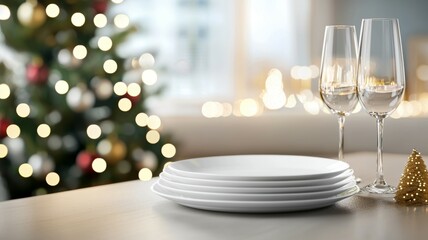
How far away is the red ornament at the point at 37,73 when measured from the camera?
315 centimetres

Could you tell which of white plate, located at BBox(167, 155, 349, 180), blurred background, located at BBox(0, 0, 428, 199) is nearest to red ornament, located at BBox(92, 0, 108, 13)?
blurred background, located at BBox(0, 0, 428, 199)

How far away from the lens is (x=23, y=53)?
318 centimetres

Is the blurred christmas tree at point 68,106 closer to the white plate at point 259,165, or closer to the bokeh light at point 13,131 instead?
the bokeh light at point 13,131

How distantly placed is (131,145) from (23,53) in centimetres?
61

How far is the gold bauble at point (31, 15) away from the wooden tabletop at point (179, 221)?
77.4 inches

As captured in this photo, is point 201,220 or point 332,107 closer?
point 201,220

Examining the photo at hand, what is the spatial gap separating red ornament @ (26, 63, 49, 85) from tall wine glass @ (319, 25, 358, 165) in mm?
2069

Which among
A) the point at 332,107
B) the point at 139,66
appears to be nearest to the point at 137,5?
the point at 139,66

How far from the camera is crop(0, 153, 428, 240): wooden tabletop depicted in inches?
37.7

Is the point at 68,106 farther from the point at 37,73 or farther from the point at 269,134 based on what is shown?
the point at 269,134

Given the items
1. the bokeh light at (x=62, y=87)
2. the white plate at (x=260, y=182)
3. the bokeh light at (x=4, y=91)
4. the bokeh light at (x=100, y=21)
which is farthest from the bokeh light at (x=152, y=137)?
the white plate at (x=260, y=182)

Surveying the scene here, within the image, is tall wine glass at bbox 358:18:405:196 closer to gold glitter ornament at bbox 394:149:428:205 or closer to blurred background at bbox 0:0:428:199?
gold glitter ornament at bbox 394:149:428:205

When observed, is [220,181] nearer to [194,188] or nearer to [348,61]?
[194,188]

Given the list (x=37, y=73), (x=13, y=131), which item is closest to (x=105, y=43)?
(x=37, y=73)
